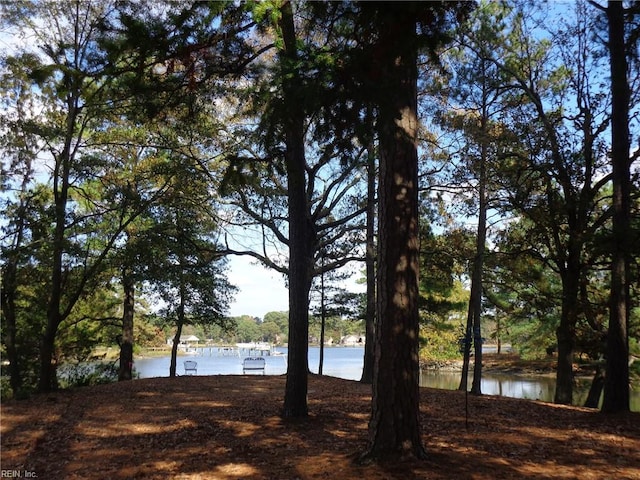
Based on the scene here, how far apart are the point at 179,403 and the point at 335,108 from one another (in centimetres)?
655

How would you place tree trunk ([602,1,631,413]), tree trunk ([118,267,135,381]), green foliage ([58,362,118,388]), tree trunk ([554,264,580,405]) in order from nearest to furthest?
tree trunk ([602,1,631,413]), tree trunk ([554,264,580,405]), green foliage ([58,362,118,388]), tree trunk ([118,267,135,381])

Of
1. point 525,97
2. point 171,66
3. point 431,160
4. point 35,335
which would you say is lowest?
point 35,335

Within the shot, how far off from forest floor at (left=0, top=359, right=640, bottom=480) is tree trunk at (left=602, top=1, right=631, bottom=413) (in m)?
0.46

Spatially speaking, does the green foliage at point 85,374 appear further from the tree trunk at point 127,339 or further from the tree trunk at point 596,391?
the tree trunk at point 596,391

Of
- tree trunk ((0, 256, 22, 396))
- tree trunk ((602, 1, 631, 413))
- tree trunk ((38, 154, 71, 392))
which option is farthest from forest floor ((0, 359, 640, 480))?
tree trunk ((0, 256, 22, 396))

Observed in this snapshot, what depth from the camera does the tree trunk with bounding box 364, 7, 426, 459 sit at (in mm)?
4469

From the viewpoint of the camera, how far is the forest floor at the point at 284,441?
14.8 feet

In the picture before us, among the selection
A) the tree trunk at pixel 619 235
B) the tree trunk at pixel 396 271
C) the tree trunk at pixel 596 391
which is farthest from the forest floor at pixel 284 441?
the tree trunk at pixel 596 391

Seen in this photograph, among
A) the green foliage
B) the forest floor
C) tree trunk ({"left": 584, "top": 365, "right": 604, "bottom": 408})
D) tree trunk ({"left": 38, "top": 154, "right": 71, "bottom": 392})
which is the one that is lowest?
the green foliage

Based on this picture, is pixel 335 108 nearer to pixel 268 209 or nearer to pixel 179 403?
pixel 179 403

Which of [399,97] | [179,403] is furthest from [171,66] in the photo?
[179,403]

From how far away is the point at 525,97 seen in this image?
12.4m

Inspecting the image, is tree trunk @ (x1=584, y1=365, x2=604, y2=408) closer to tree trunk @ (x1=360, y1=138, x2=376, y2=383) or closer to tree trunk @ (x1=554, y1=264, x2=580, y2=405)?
tree trunk @ (x1=554, y1=264, x2=580, y2=405)

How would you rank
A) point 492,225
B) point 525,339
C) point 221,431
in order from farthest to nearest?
point 525,339 → point 492,225 → point 221,431
